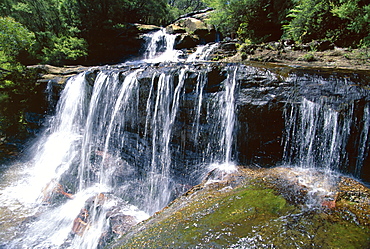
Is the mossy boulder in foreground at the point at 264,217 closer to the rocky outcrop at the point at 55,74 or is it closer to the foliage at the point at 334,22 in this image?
the foliage at the point at 334,22

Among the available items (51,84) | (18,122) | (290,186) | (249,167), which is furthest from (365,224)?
(18,122)

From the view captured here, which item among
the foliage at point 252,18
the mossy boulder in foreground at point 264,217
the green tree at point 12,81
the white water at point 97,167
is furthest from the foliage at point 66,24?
the mossy boulder in foreground at point 264,217

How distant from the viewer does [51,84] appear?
951 cm

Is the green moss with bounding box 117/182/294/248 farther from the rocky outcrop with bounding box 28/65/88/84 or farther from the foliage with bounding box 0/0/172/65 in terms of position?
the foliage with bounding box 0/0/172/65

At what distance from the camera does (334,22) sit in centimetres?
845

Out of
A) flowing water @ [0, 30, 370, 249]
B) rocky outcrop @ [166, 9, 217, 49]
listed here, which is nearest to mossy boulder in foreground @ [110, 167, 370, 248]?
flowing water @ [0, 30, 370, 249]

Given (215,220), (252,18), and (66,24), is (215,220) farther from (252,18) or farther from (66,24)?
(66,24)

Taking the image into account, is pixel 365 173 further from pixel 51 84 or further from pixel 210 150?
pixel 51 84

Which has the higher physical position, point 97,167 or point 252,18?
point 252,18

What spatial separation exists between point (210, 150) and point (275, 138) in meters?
1.69

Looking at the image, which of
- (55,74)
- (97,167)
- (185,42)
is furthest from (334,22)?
(55,74)

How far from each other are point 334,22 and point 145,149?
9377 mm

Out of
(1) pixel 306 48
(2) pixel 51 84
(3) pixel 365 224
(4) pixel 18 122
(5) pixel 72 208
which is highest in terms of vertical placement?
(1) pixel 306 48

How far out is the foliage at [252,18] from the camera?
1198cm
